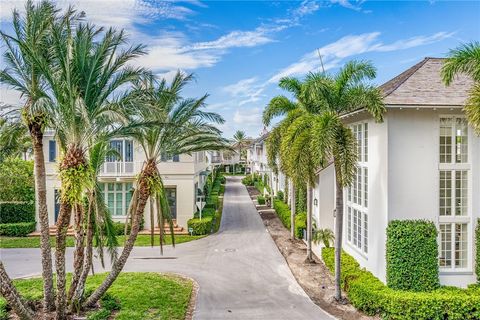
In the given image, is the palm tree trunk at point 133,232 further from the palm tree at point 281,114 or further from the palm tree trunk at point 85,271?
the palm tree at point 281,114

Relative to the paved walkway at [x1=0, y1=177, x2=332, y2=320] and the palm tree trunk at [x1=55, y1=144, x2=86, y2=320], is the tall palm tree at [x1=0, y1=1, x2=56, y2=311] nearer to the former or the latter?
the palm tree trunk at [x1=55, y1=144, x2=86, y2=320]

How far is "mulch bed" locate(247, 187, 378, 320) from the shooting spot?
1195cm

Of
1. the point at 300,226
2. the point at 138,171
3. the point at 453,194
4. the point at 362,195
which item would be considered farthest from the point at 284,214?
the point at 453,194

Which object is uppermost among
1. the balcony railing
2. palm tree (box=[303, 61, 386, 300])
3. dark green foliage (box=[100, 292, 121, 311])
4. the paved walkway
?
palm tree (box=[303, 61, 386, 300])

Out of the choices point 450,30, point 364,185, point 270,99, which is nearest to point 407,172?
point 364,185

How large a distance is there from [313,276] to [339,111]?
294 inches

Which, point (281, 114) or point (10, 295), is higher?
point (281, 114)

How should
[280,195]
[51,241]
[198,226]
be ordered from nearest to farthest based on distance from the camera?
1. [51,241]
2. [198,226]
3. [280,195]

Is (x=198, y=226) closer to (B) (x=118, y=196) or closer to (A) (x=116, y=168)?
(B) (x=118, y=196)

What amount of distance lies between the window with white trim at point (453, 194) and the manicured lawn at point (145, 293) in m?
9.58

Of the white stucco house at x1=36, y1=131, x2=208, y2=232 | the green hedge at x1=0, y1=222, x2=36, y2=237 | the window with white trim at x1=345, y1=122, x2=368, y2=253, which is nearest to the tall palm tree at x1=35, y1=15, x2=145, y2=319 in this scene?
the window with white trim at x1=345, y1=122, x2=368, y2=253

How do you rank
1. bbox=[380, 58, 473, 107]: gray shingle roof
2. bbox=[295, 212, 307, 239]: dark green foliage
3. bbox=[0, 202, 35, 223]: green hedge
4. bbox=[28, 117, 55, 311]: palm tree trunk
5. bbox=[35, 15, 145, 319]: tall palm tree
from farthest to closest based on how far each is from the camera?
bbox=[0, 202, 35, 223]: green hedge → bbox=[295, 212, 307, 239]: dark green foliage → bbox=[380, 58, 473, 107]: gray shingle roof → bbox=[28, 117, 55, 311]: palm tree trunk → bbox=[35, 15, 145, 319]: tall palm tree

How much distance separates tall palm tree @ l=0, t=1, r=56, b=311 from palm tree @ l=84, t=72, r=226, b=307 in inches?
91.4

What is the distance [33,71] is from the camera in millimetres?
9930
